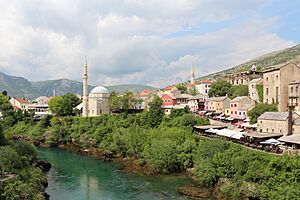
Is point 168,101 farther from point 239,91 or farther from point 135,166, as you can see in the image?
point 135,166

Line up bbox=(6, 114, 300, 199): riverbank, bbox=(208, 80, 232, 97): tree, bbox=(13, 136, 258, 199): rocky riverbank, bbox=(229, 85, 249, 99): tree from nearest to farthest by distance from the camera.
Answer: bbox=(6, 114, 300, 199): riverbank
bbox=(13, 136, 258, 199): rocky riverbank
bbox=(229, 85, 249, 99): tree
bbox=(208, 80, 232, 97): tree

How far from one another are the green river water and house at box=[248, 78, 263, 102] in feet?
92.8

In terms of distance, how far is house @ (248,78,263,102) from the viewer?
62.7 meters

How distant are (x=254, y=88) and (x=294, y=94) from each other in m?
13.7

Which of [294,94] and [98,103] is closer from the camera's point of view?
[294,94]

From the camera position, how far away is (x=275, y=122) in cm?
4403

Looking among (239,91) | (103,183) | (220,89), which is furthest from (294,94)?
(103,183)

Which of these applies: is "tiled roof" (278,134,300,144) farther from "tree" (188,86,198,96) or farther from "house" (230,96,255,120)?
"tree" (188,86,198,96)

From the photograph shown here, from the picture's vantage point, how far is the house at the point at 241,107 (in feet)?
192

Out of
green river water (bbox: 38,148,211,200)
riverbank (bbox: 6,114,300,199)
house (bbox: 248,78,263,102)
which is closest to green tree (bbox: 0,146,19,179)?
green river water (bbox: 38,148,211,200)

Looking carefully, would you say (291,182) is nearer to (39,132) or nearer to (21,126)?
(39,132)

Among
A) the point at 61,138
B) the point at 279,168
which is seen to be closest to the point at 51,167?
the point at 61,138

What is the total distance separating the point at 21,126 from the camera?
82.4m

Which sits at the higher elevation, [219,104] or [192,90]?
[192,90]
